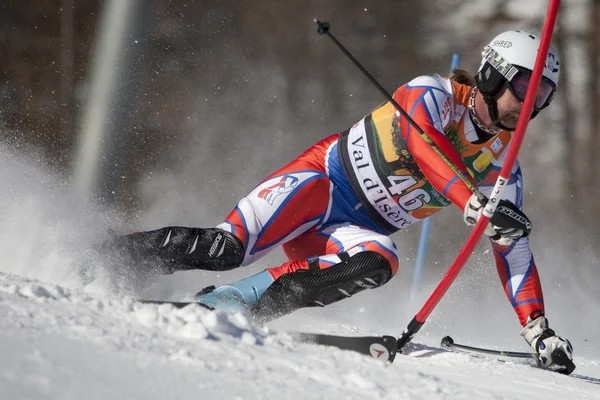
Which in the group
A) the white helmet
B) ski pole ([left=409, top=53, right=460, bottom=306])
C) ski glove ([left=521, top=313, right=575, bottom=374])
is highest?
ski pole ([left=409, top=53, right=460, bottom=306])

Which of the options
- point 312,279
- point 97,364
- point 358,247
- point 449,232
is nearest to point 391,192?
point 358,247

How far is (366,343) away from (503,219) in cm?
76

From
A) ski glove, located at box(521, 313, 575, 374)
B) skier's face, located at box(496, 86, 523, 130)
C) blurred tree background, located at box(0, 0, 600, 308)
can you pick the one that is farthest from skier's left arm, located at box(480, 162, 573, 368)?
blurred tree background, located at box(0, 0, 600, 308)

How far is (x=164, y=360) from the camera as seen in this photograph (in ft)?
5.40

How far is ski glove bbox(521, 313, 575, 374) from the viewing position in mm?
3420

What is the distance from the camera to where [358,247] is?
3.34 metres

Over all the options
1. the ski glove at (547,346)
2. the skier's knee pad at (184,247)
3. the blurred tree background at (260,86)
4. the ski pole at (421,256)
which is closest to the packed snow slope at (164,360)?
the skier's knee pad at (184,247)

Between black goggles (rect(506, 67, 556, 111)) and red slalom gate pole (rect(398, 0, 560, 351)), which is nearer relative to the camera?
red slalom gate pole (rect(398, 0, 560, 351))

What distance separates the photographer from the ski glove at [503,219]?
123 inches

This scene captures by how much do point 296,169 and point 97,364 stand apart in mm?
2250

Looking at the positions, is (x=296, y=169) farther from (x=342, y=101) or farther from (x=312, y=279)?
(x=342, y=101)

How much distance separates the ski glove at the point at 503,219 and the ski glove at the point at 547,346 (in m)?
0.60

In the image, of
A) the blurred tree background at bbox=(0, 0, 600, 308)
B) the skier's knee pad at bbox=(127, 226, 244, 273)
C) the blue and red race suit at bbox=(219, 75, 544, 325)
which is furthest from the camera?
the blurred tree background at bbox=(0, 0, 600, 308)

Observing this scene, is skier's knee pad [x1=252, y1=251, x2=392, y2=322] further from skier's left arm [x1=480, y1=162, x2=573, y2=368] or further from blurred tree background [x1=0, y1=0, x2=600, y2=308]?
blurred tree background [x1=0, y1=0, x2=600, y2=308]
